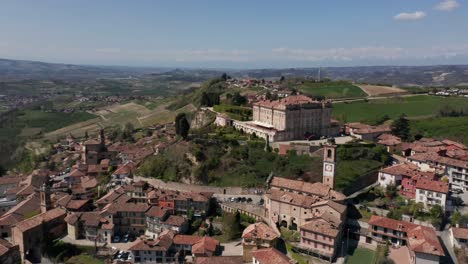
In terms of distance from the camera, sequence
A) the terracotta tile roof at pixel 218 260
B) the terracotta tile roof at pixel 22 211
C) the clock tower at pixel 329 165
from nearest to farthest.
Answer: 1. the terracotta tile roof at pixel 218 260
2. the clock tower at pixel 329 165
3. the terracotta tile roof at pixel 22 211

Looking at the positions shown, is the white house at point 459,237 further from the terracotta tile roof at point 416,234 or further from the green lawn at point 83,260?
the green lawn at point 83,260

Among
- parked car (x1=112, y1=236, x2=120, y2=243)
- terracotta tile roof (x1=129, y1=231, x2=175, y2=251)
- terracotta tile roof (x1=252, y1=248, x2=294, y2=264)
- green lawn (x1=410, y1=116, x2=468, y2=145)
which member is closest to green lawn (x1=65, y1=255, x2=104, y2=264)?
parked car (x1=112, y1=236, x2=120, y2=243)

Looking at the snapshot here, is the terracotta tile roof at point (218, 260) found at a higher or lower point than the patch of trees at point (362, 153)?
lower

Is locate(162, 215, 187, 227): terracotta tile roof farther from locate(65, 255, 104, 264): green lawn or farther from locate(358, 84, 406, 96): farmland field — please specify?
locate(358, 84, 406, 96): farmland field

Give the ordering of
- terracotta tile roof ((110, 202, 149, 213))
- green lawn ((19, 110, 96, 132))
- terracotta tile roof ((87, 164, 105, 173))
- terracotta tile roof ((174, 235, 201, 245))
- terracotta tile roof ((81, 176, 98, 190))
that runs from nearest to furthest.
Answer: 1. terracotta tile roof ((174, 235, 201, 245))
2. terracotta tile roof ((110, 202, 149, 213))
3. terracotta tile roof ((81, 176, 98, 190))
4. terracotta tile roof ((87, 164, 105, 173))
5. green lawn ((19, 110, 96, 132))

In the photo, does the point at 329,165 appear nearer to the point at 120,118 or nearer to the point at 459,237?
the point at 459,237

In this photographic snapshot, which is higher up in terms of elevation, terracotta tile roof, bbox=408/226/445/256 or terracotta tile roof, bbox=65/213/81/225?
terracotta tile roof, bbox=408/226/445/256

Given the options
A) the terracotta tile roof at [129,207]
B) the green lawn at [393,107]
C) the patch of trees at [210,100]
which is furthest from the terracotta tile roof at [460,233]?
the patch of trees at [210,100]
